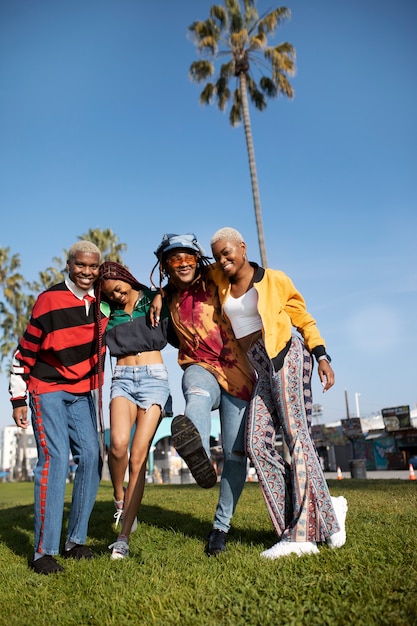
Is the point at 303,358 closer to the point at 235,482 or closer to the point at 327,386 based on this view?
the point at 327,386

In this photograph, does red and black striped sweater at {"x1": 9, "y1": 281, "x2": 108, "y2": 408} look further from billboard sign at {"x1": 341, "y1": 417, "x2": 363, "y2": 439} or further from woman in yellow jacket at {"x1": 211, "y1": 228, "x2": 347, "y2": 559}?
billboard sign at {"x1": 341, "y1": 417, "x2": 363, "y2": 439}

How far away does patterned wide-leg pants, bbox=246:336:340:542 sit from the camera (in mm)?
3680

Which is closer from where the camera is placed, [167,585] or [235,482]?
[167,585]

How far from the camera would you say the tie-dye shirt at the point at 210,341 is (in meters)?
4.32

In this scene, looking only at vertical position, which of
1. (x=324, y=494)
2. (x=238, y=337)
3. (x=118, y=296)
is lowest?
(x=324, y=494)

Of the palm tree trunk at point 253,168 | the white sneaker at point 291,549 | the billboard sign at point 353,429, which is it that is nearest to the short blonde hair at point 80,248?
the white sneaker at point 291,549

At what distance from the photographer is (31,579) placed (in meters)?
3.69

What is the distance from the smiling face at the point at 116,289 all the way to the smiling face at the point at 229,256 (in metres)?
0.88

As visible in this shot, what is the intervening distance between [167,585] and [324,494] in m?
1.29

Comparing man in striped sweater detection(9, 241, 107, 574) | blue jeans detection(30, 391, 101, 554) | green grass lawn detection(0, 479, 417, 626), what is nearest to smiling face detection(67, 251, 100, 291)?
man in striped sweater detection(9, 241, 107, 574)

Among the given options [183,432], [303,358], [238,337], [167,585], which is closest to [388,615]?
[167,585]

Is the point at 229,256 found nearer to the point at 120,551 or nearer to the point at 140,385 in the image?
the point at 140,385

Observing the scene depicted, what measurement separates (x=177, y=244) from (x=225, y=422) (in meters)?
1.49

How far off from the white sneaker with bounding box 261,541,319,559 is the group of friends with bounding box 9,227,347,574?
12cm
